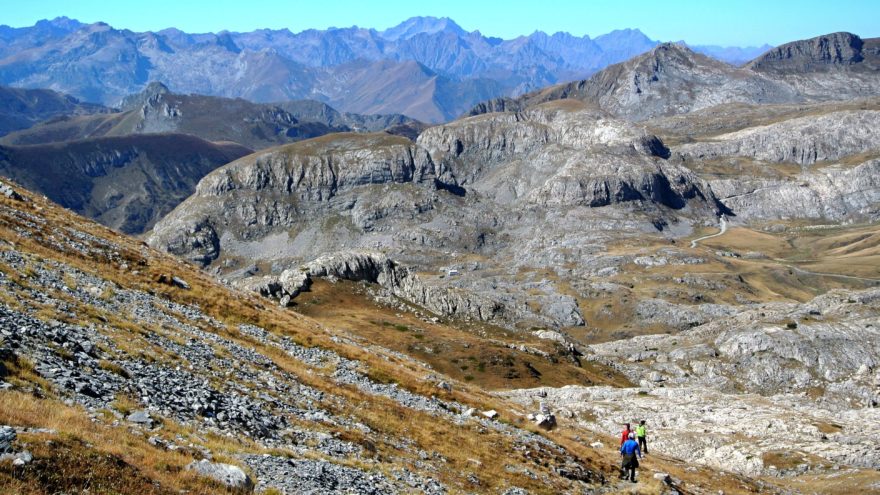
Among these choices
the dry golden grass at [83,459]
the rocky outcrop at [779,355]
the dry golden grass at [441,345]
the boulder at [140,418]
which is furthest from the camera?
the rocky outcrop at [779,355]

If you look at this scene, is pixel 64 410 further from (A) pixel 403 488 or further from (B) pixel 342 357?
(B) pixel 342 357

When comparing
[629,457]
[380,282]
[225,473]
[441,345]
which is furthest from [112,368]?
[380,282]

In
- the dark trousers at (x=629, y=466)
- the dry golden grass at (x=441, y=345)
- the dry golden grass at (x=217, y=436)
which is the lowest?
the dry golden grass at (x=441, y=345)

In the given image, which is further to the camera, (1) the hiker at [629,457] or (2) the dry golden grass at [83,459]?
(1) the hiker at [629,457]

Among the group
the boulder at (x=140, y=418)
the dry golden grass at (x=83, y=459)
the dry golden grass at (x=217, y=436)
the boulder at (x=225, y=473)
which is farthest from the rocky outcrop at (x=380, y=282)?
the boulder at (x=225, y=473)

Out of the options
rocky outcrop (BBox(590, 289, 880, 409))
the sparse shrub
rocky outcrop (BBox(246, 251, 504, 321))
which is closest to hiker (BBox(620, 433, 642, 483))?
the sparse shrub

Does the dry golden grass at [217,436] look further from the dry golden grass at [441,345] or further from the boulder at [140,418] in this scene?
the dry golden grass at [441,345]

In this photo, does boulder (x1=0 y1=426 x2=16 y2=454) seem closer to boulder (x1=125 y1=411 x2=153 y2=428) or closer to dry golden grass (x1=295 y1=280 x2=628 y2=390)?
boulder (x1=125 y1=411 x2=153 y2=428)

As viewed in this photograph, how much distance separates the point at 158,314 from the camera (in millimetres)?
45438

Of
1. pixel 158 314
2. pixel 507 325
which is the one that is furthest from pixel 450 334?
pixel 158 314

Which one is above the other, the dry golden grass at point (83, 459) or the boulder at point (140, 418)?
the dry golden grass at point (83, 459)

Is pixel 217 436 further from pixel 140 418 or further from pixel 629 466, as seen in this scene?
pixel 629 466

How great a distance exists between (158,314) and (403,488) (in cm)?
2592

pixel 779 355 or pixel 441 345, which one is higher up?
pixel 441 345
